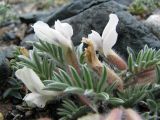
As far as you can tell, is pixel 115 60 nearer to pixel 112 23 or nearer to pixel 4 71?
pixel 112 23

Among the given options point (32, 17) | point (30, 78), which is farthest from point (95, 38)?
point (32, 17)

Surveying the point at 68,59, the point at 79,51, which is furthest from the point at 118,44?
the point at 68,59

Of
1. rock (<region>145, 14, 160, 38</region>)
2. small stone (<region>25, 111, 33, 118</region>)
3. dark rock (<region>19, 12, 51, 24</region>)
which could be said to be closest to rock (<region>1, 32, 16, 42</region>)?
dark rock (<region>19, 12, 51, 24</region>)

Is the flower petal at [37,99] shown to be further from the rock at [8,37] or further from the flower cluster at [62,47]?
the rock at [8,37]

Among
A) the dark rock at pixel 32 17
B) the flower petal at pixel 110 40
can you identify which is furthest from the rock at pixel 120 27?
the dark rock at pixel 32 17

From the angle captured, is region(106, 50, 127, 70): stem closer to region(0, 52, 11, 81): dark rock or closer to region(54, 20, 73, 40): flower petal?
region(54, 20, 73, 40): flower petal

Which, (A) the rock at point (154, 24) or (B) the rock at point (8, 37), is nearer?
(A) the rock at point (154, 24)

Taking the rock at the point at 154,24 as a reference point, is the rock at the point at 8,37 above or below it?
below

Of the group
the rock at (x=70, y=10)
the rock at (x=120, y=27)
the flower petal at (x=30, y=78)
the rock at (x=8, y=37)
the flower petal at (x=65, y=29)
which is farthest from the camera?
the rock at (x=8, y=37)

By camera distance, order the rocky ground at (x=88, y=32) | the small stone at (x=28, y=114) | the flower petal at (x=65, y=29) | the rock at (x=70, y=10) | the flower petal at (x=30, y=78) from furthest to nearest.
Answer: the rock at (x=70, y=10)
the rocky ground at (x=88, y=32)
the small stone at (x=28, y=114)
the flower petal at (x=65, y=29)
the flower petal at (x=30, y=78)
